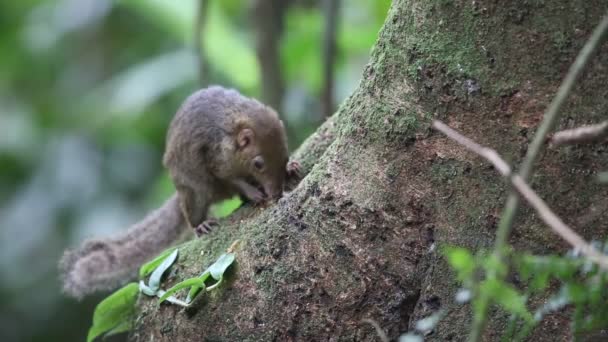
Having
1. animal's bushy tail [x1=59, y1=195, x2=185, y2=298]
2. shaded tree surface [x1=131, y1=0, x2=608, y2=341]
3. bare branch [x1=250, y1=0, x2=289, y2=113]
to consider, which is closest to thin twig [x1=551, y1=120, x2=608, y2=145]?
shaded tree surface [x1=131, y1=0, x2=608, y2=341]

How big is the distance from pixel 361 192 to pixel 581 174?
0.70 meters

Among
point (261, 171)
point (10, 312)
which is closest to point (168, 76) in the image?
point (10, 312)

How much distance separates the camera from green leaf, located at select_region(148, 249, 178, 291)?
322 centimetres

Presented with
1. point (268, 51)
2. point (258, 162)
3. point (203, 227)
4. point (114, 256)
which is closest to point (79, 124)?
point (268, 51)

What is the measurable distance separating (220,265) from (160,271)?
41 centimetres

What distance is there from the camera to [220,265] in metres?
2.95

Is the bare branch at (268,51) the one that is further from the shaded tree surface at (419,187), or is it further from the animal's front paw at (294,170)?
the shaded tree surface at (419,187)

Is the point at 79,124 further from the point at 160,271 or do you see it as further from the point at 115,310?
the point at 160,271

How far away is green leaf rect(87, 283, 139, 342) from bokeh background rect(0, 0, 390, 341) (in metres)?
3.69

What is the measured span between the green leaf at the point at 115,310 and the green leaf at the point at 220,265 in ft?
1.81

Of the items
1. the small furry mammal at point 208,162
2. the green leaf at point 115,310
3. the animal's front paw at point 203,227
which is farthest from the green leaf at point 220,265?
the small furry mammal at point 208,162

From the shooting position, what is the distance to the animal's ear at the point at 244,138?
184 inches

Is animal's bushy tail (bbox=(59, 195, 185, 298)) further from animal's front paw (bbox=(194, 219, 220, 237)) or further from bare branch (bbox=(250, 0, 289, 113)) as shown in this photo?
bare branch (bbox=(250, 0, 289, 113))

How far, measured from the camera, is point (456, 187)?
8.20 ft
